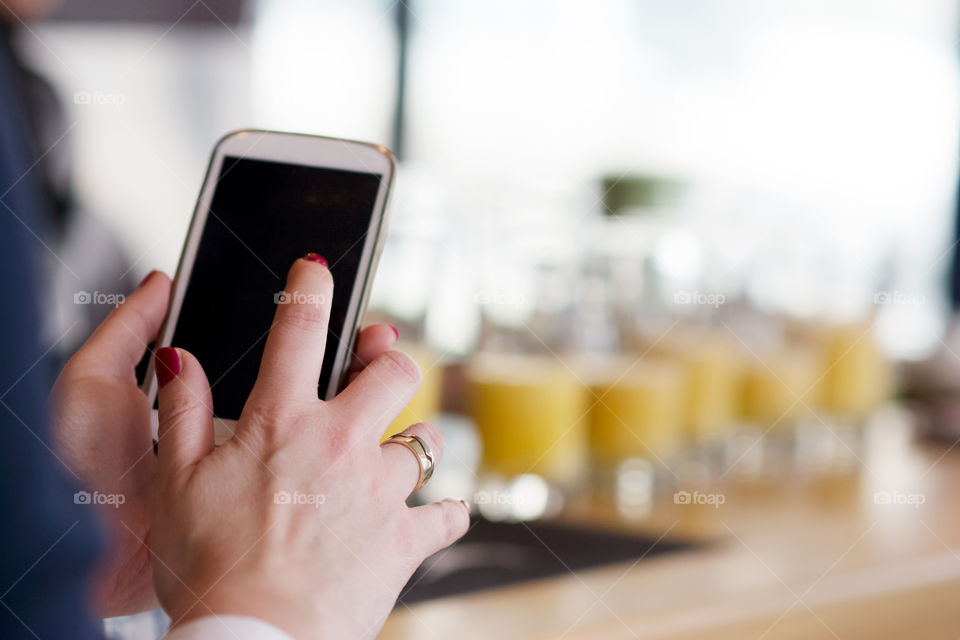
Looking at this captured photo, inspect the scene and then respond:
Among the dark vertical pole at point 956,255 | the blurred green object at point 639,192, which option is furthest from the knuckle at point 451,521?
the dark vertical pole at point 956,255

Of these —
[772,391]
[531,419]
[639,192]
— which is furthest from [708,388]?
[639,192]

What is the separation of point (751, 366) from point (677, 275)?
161 millimetres

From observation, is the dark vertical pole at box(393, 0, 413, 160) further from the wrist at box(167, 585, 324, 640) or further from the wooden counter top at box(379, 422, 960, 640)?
the wrist at box(167, 585, 324, 640)

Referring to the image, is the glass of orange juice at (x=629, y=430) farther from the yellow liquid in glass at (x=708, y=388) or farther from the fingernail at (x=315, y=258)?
the fingernail at (x=315, y=258)

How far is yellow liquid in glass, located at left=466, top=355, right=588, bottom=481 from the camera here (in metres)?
1.03

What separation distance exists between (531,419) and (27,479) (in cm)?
73

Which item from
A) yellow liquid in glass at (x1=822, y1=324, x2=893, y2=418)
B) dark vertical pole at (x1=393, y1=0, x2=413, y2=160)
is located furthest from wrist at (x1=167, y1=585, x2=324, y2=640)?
dark vertical pole at (x1=393, y1=0, x2=413, y2=160)

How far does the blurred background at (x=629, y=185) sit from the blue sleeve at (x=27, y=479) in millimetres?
706

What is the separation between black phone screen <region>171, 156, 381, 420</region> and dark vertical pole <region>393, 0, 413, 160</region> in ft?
7.66

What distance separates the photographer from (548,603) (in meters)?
0.71

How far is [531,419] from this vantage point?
1034 mm

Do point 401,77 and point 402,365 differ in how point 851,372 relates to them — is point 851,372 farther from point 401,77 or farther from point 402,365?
point 401,77

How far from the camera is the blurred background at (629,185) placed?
3.64ft

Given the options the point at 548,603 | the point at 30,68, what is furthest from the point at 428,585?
the point at 30,68
